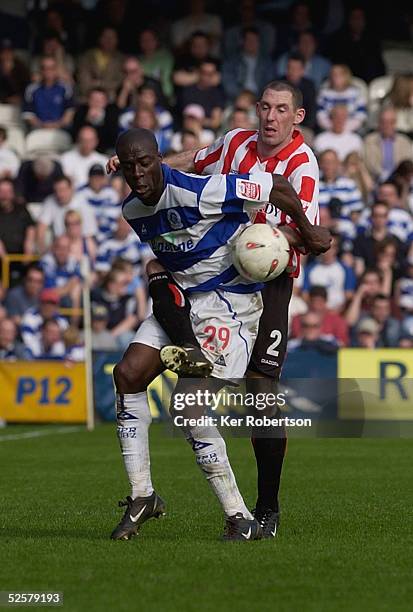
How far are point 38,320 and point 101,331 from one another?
2.76 ft

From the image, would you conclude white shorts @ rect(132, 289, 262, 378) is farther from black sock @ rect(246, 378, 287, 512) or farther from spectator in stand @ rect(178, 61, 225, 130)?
spectator in stand @ rect(178, 61, 225, 130)

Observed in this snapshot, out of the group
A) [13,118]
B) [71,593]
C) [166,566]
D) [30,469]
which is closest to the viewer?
[71,593]

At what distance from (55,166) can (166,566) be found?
13.9 meters

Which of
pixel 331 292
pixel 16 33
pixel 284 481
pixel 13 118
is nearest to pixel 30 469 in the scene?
pixel 284 481

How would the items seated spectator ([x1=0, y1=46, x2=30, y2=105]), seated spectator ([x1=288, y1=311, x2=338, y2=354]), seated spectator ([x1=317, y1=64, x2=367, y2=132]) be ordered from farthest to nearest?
seated spectator ([x1=0, y1=46, x2=30, y2=105]), seated spectator ([x1=317, y1=64, x2=367, y2=132]), seated spectator ([x1=288, y1=311, x2=338, y2=354])

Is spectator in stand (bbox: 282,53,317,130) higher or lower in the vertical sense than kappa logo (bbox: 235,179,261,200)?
higher

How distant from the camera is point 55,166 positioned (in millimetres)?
19812

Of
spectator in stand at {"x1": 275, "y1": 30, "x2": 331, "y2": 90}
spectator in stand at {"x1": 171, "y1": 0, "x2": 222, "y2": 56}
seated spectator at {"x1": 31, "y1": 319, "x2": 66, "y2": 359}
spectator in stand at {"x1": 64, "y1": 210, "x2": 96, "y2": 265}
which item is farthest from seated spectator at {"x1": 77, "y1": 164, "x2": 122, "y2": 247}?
spectator in stand at {"x1": 171, "y1": 0, "x2": 222, "y2": 56}

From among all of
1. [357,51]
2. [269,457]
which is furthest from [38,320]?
[269,457]

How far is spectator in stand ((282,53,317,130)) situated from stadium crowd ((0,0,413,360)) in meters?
0.02

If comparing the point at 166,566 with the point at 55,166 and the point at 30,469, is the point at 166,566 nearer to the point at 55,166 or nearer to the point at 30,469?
the point at 30,469

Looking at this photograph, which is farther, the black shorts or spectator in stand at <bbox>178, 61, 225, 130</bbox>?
spectator in stand at <bbox>178, 61, 225, 130</bbox>

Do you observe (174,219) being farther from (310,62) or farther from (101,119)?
(310,62)

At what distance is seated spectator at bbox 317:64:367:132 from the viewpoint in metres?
20.0
